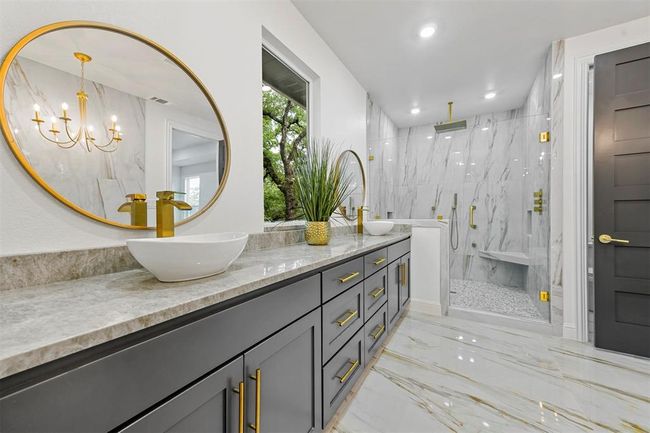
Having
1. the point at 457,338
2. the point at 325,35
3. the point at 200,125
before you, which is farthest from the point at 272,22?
the point at 457,338

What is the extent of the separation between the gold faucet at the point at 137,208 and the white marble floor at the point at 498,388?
1.28 metres

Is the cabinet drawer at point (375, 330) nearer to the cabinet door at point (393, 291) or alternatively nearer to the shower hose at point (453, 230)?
the cabinet door at point (393, 291)

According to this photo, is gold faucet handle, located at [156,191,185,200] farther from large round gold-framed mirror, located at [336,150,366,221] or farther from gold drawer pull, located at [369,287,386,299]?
large round gold-framed mirror, located at [336,150,366,221]

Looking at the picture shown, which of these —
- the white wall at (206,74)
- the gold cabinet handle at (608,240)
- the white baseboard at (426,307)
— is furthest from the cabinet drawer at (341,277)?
the gold cabinet handle at (608,240)

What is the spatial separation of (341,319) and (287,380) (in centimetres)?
43

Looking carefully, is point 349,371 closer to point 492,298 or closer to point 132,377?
point 132,377

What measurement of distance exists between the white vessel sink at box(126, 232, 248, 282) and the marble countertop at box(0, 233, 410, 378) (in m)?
0.03

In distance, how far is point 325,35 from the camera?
2293 mm

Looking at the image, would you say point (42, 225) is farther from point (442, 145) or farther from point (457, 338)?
point (442, 145)

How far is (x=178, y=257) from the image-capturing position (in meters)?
0.70

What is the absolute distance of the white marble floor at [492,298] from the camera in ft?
8.73

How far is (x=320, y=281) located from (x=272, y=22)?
170 cm

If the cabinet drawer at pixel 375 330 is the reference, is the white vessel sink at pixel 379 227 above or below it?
above

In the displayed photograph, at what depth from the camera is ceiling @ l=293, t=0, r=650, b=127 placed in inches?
77.5
